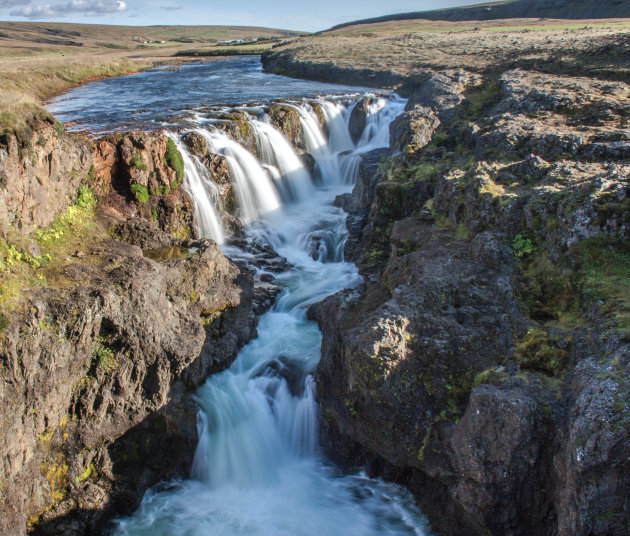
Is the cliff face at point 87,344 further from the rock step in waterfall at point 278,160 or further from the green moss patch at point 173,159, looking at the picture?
the rock step in waterfall at point 278,160

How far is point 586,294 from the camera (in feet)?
26.1

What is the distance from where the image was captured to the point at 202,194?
718 inches

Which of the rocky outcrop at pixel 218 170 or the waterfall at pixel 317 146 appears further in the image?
the waterfall at pixel 317 146

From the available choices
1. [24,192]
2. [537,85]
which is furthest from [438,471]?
[537,85]

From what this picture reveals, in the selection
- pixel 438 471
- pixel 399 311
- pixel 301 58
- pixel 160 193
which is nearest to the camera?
pixel 438 471

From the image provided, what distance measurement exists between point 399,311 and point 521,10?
9898 centimetres

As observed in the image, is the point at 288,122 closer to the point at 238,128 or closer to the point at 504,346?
the point at 238,128

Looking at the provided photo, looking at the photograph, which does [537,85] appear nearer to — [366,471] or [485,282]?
[485,282]

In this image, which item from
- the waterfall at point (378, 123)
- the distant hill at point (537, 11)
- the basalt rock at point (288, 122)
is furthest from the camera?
the distant hill at point (537, 11)

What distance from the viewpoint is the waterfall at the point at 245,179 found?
66.1 ft

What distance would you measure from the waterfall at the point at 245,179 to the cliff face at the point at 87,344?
735 cm

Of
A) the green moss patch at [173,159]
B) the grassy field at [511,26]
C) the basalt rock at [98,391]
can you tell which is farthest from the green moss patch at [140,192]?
the grassy field at [511,26]

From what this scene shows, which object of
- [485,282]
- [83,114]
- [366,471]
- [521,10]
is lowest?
[366,471]

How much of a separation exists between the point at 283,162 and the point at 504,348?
1737cm
